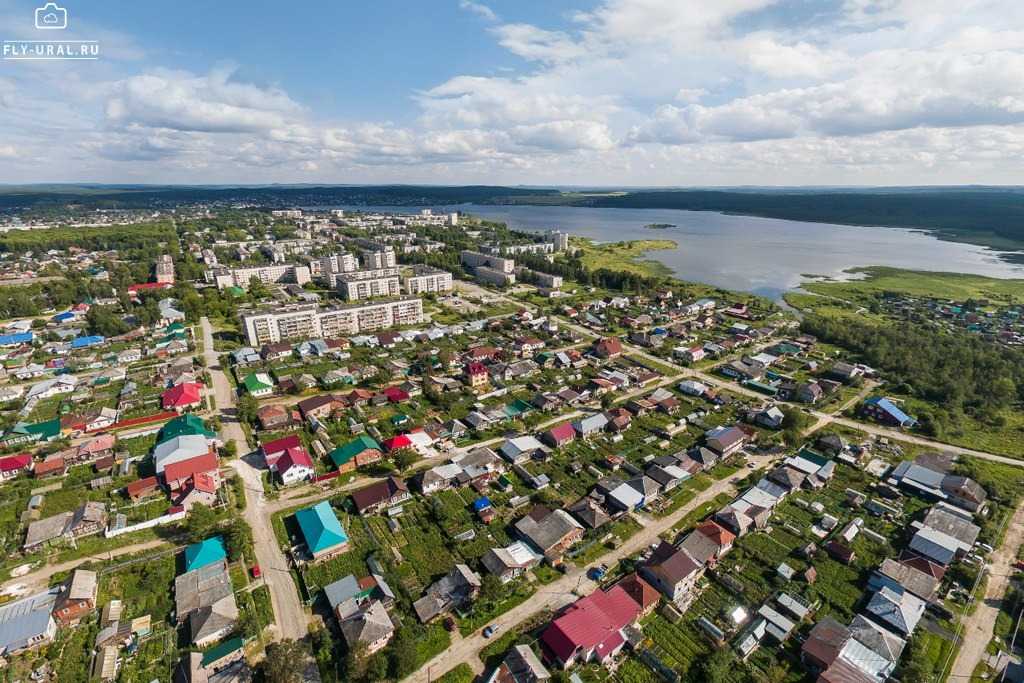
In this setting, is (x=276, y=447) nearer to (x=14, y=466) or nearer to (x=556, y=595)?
(x=14, y=466)

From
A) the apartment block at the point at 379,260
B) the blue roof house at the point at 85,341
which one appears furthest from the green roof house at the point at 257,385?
the apartment block at the point at 379,260

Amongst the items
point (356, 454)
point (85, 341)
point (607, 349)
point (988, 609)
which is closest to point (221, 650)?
point (356, 454)

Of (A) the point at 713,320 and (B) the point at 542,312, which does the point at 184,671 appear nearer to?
(B) the point at 542,312

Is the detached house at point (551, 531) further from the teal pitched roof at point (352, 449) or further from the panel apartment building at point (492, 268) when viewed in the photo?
the panel apartment building at point (492, 268)

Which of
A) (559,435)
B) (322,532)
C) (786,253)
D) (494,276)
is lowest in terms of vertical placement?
(322,532)

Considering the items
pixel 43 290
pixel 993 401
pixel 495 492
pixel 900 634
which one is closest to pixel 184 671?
pixel 495 492

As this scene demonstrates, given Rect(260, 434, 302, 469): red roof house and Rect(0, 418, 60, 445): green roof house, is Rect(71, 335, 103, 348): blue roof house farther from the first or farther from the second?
Rect(260, 434, 302, 469): red roof house
